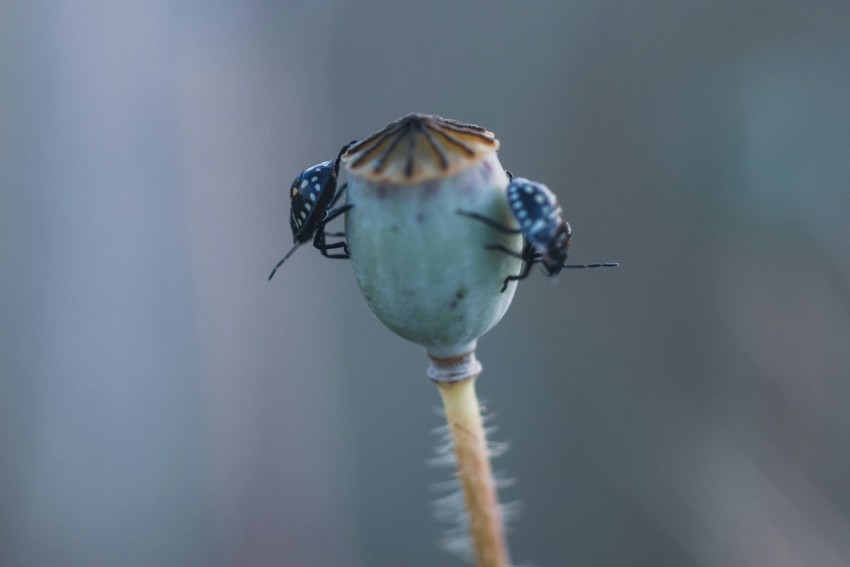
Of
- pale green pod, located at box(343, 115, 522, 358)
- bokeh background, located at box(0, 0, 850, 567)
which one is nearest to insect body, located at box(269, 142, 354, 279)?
pale green pod, located at box(343, 115, 522, 358)

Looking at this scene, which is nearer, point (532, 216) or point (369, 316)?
point (532, 216)

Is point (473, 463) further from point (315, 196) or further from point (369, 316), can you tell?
point (369, 316)

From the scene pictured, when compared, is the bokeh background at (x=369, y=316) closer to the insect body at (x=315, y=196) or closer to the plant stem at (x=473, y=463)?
the insect body at (x=315, y=196)

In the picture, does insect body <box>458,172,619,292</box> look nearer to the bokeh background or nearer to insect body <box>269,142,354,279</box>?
insect body <box>269,142,354,279</box>

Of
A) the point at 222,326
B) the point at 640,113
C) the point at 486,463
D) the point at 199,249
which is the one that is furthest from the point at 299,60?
the point at 486,463

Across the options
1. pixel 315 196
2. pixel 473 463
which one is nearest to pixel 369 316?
pixel 315 196
